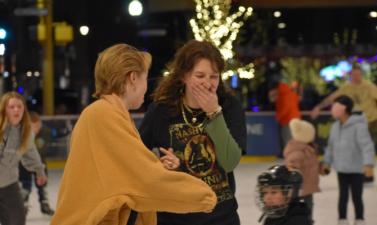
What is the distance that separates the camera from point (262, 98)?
73.6 ft

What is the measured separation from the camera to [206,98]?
150 inches

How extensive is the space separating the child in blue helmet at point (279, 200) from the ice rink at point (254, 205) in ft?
15.5

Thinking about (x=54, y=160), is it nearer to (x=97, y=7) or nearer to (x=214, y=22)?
(x=214, y=22)

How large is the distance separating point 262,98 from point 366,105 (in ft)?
28.1

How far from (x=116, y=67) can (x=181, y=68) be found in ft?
3.10

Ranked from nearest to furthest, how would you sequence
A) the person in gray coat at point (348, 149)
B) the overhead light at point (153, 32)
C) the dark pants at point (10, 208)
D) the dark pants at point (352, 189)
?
the dark pants at point (10, 208), the person in gray coat at point (348, 149), the dark pants at point (352, 189), the overhead light at point (153, 32)

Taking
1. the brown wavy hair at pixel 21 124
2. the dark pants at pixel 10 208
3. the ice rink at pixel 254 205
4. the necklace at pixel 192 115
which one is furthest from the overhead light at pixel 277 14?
the necklace at pixel 192 115

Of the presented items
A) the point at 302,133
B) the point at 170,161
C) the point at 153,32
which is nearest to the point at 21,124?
the point at 302,133

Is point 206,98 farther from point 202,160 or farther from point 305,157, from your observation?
point 305,157

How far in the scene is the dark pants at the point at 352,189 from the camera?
9.27m

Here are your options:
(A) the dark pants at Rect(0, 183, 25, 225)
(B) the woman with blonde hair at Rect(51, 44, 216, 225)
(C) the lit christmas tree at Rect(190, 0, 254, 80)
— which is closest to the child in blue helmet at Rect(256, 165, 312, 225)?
(B) the woman with blonde hair at Rect(51, 44, 216, 225)

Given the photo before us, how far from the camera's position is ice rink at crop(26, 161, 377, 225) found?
1020 cm

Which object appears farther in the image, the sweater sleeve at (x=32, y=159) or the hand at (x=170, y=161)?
the sweater sleeve at (x=32, y=159)

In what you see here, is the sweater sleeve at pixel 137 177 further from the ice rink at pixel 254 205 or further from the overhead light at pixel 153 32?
the overhead light at pixel 153 32
